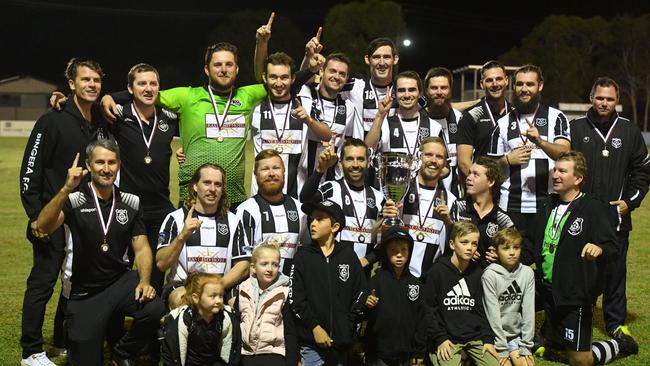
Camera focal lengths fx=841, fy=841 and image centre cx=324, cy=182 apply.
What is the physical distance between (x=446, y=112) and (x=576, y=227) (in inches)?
65.6

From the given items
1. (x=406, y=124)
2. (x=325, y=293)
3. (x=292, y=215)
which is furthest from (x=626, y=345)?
(x=292, y=215)

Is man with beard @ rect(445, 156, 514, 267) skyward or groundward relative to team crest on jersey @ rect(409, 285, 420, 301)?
skyward

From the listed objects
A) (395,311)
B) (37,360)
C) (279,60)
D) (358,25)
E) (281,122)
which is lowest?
(37,360)

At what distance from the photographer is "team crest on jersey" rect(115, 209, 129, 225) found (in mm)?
5820

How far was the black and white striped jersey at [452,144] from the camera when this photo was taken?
721 centimetres

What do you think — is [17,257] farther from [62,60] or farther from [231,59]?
[62,60]

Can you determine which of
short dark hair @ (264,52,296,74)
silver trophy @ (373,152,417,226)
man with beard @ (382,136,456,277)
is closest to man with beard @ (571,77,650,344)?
man with beard @ (382,136,456,277)

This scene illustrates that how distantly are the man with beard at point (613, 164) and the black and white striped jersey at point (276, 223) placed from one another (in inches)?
99.3

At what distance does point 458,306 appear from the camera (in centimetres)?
589

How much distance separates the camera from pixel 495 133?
6.93m

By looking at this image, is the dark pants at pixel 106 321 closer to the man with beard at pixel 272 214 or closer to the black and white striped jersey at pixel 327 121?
the man with beard at pixel 272 214

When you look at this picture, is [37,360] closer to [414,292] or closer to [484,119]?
[414,292]

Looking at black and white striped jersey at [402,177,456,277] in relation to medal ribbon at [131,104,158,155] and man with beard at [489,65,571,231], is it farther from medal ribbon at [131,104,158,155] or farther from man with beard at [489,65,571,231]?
medal ribbon at [131,104,158,155]

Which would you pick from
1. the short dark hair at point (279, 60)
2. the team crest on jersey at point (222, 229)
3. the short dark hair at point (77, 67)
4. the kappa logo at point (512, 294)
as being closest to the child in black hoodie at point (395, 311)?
the kappa logo at point (512, 294)
